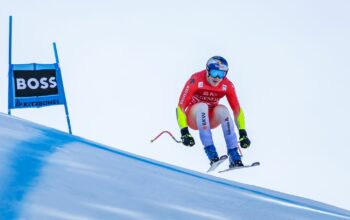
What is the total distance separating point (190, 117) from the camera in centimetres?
548

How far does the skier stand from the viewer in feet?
16.8

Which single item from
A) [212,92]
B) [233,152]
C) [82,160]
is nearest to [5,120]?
[82,160]

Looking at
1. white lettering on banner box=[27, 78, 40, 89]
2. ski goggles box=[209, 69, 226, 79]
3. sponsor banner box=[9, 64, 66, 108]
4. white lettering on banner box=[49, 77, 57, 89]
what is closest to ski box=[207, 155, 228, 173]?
ski goggles box=[209, 69, 226, 79]

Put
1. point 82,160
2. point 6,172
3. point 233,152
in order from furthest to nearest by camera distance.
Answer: point 233,152 → point 82,160 → point 6,172

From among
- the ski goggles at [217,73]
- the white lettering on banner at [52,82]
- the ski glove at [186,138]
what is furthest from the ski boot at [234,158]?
the white lettering on banner at [52,82]

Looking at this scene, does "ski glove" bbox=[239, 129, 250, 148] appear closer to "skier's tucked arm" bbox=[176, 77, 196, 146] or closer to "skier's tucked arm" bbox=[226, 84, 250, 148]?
"skier's tucked arm" bbox=[226, 84, 250, 148]

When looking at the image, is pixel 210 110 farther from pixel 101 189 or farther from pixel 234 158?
pixel 101 189

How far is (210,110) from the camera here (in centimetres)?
561

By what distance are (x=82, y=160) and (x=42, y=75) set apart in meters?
4.91

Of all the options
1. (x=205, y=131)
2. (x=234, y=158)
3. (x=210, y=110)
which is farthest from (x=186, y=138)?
(x=210, y=110)

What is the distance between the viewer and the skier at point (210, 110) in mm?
5121

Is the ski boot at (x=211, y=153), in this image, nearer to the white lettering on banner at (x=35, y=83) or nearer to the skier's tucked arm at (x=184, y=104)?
the skier's tucked arm at (x=184, y=104)

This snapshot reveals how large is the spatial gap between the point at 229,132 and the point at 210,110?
50cm

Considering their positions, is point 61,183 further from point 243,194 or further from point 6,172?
point 243,194
